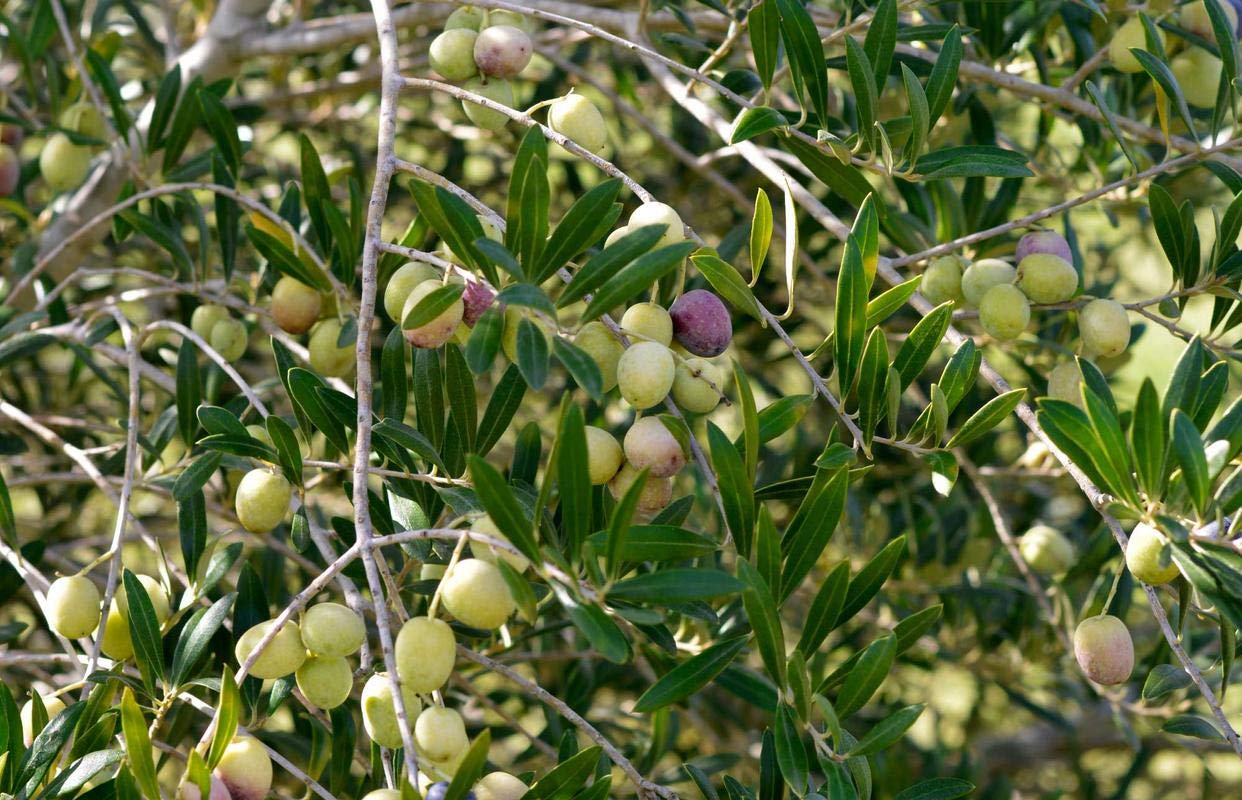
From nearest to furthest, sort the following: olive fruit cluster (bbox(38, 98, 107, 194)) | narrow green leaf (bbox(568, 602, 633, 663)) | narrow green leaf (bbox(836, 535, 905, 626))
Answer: narrow green leaf (bbox(568, 602, 633, 663)) < narrow green leaf (bbox(836, 535, 905, 626)) < olive fruit cluster (bbox(38, 98, 107, 194))

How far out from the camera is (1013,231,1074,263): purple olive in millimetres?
1088

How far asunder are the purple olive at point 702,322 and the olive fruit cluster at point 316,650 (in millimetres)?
326

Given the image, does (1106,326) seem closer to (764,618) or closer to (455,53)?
(764,618)

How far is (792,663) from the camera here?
81cm

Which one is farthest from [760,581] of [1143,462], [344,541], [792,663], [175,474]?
[175,474]

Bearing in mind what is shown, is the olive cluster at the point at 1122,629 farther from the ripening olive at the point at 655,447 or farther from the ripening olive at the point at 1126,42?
the ripening olive at the point at 1126,42

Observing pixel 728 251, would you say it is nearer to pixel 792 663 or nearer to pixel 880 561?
pixel 880 561

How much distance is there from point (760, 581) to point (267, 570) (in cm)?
94

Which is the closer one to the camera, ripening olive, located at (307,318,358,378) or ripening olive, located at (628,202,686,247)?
ripening olive, located at (628,202,686,247)

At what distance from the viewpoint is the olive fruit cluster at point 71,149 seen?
157 cm

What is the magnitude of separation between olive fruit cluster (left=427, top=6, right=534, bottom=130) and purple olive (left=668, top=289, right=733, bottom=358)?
23 centimetres

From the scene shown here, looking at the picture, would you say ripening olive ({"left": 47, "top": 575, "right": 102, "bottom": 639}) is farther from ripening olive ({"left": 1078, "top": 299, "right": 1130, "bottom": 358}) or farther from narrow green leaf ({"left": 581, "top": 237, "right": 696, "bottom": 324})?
ripening olive ({"left": 1078, "top": 299, "right": 1130, "bottom": 358})

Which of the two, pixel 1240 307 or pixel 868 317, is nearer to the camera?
pixel 868 317

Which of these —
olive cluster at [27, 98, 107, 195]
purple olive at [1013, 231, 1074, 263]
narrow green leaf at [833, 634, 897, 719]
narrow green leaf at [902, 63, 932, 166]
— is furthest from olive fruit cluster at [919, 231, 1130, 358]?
olive cluster at [27, 98, 107, 195]
